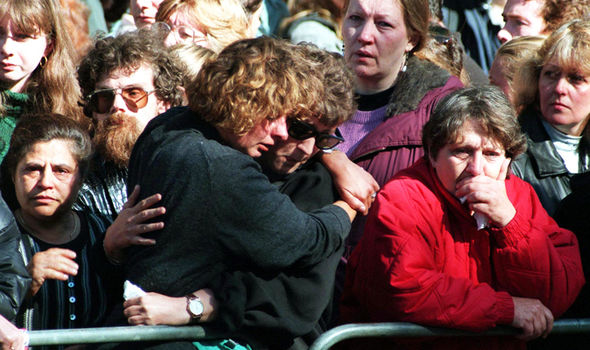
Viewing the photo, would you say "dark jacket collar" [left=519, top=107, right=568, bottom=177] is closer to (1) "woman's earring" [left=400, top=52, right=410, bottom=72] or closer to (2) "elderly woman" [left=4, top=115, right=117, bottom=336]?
(1) "woman's earring" [left=400, top=52, right=410, bottom=72]

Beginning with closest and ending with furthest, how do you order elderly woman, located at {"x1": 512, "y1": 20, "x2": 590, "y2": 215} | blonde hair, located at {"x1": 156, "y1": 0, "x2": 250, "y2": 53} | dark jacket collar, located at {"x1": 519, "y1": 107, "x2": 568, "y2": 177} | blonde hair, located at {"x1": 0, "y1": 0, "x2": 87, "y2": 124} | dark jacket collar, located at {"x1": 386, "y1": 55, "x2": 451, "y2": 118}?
dark jacket collar, located at {"x1": 386, "y1": 55, "x2": 451, "y2": 118}
dark jacket collar, located at {"x1": 519, "y1": 107, "x2": 568, "y2": 177}
elderly woman, located at {"x1": 512, "y1": 20, "x2": 590, "y2": 215}
blonde hair, located at {"x1": 0, "y1": 0, "x2": 87, "y2": 124}
blonde hair, located at {"x1": 156, "y1": 0, "x2": 250, "y2": 53}

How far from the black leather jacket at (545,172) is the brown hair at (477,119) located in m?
0.72

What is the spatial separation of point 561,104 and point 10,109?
2.89 m

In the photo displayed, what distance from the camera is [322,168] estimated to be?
3.89 m

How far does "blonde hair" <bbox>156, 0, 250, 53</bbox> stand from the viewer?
232 inches

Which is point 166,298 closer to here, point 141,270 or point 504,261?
point 141,270

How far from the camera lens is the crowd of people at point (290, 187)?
11.3 feet

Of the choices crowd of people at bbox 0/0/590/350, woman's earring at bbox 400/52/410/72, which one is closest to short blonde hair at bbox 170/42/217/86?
crowd of people at bbox 0/0/590/350

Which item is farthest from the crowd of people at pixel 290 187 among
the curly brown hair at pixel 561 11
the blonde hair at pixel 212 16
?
the curly brown hair at pixel 561 11

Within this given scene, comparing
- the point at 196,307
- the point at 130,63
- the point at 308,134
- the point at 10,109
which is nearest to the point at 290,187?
the point at 308,134

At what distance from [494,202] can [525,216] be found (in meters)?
0.19

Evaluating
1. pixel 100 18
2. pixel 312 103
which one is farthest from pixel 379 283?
pixel 100 18

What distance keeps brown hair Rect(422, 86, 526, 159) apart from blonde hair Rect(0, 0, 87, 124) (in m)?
2.02

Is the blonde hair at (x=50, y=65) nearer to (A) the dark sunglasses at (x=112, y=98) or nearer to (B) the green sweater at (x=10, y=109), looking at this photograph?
(B) the green sweater at (x=10, y=109)
